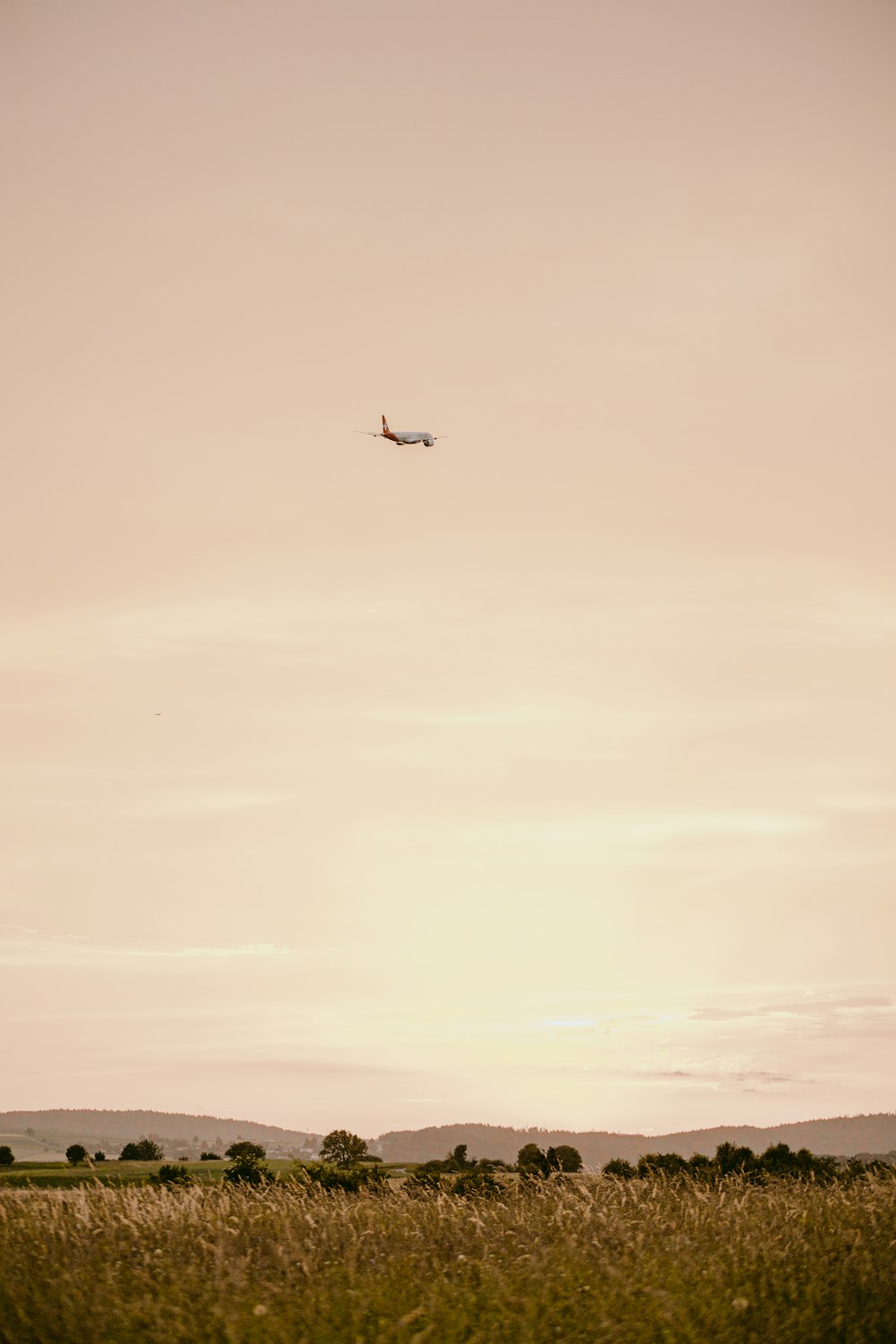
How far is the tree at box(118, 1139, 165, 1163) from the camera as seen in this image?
66.8 meters

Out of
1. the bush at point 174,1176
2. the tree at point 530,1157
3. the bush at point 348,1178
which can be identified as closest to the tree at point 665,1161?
the tree at point 530,1157

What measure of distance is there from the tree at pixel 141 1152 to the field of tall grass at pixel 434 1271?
49563mm

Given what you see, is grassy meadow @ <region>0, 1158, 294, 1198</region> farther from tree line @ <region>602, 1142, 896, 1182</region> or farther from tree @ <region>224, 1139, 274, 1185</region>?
tree line @ <region>602, 1142, 896, 1182</region>

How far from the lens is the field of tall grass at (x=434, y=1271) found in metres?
13.7

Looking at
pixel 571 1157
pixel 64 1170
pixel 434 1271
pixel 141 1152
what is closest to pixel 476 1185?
pixel 434 1271

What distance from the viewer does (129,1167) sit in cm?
5819

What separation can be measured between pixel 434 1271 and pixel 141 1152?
57.9 m

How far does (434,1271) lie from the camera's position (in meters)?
16.0

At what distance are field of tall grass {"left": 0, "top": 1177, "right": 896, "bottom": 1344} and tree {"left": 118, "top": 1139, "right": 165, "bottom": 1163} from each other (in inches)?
→ 1951

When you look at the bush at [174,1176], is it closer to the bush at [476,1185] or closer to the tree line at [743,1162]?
the bush at [476,1185]

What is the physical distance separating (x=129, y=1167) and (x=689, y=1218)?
150ft

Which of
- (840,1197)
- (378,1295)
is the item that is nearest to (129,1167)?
(840,1197)

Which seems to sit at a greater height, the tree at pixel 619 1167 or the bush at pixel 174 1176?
the bush at pixel 174 1176

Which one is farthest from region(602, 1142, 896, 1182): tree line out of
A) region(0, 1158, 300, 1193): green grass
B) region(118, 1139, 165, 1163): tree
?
region(118, 1139, 165, 1163): tree
